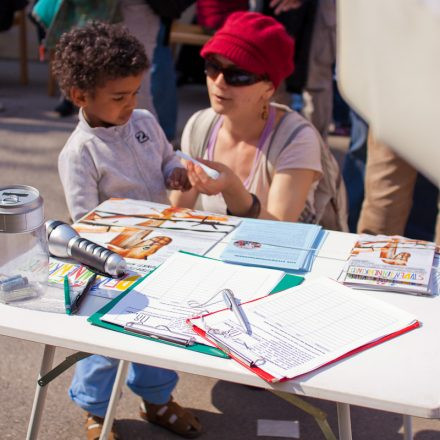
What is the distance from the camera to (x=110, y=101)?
2002 millimetres

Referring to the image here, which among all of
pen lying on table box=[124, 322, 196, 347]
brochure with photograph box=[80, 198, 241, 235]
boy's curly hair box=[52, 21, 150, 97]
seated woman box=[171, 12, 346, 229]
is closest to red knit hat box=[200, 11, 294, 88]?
seated woman box=[171, 12, 346, 229]

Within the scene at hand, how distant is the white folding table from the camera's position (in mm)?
1020

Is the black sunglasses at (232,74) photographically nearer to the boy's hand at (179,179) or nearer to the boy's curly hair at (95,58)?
the boy's curly hair at (95,58)

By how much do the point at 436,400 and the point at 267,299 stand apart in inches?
15.5

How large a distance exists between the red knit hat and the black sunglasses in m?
0.02

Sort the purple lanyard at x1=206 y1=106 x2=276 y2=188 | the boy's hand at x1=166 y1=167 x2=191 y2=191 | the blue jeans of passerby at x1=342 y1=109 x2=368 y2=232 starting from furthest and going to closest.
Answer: the blue jeans of passerby at x1=342 y1=109 x2=368 y2=232 → the purple lanyard at x1=206 y1=106 x2=276 y2=188 → the boy's hand at x1=166 y1=167 x2=191 y2=191

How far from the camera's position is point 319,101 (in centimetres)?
454

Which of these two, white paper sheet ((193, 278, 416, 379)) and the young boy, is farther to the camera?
the young boy

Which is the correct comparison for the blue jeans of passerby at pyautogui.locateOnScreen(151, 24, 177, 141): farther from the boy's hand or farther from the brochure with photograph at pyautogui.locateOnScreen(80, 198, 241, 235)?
the brochure with photograph at pyautogui.locateOnScreen(80, 198, 241, 235)

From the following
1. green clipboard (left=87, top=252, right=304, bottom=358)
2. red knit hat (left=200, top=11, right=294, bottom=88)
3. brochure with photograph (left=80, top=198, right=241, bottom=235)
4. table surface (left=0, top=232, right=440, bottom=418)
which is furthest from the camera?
red knit hat (left=200, top=11, right=294, bottom=88)

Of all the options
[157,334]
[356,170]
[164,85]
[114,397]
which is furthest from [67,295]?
[164,85]

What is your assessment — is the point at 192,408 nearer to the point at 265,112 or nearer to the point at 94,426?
the point at 94,426

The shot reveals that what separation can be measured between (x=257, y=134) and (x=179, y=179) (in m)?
0.38

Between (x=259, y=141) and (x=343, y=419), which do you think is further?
(x=259, y=141)
